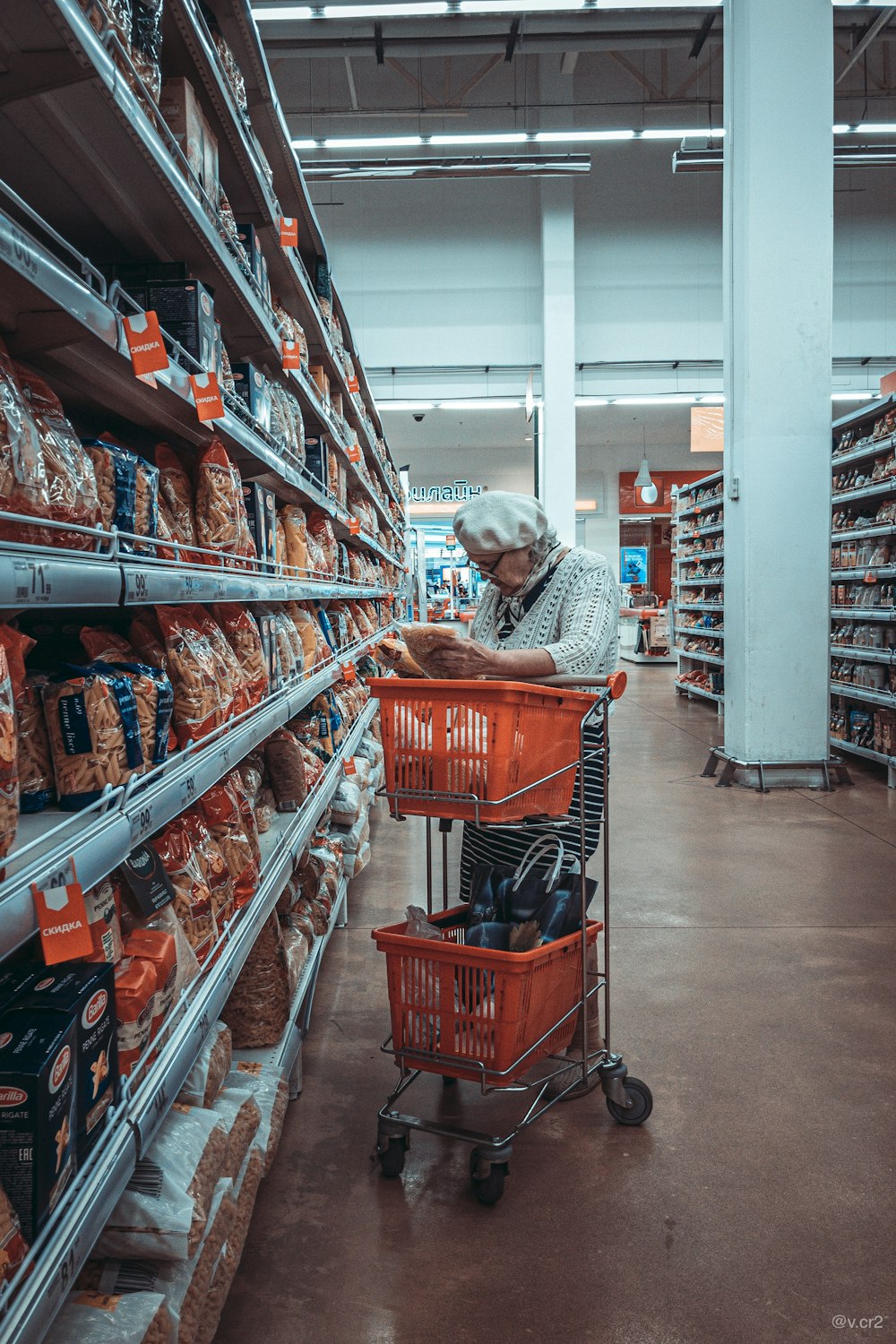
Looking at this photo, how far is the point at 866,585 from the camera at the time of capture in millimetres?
6992

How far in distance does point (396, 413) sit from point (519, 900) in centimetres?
1609

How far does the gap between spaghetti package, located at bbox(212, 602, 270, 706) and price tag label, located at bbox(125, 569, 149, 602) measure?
0.86 m

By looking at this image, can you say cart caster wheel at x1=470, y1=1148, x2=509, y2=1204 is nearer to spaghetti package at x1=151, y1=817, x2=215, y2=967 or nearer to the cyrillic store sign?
spaghetti package at x1=151, y1=817, x2=215, y2=967

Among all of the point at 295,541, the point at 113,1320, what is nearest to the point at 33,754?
the point at 113,1320

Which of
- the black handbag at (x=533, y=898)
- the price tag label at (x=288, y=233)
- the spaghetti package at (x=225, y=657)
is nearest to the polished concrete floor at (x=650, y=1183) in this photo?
the black handbag at (x=533, y=898)

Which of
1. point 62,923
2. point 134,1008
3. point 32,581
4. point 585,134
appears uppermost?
point 585,134

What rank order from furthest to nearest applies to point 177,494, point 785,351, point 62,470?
point 785,351 → point 177,494 → point 62,470

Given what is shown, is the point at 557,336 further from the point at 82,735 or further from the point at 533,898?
the point at 82,735

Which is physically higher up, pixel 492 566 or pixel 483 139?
pixel 483 139

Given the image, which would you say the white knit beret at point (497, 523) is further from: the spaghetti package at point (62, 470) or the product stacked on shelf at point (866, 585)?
the product stacked on shelf at point (866, 585)

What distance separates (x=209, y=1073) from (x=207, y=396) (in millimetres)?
1253

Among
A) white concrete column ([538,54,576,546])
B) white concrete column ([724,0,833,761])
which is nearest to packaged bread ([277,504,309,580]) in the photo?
white concrete column ([724,0,833,761])

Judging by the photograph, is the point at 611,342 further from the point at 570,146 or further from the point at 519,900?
the point at 519,900

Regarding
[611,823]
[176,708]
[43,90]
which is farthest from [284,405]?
[611,823]
